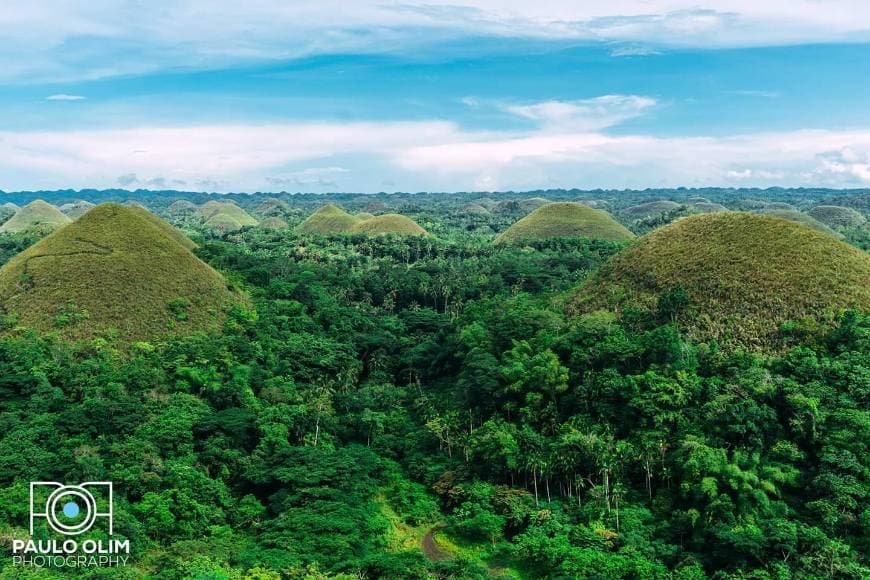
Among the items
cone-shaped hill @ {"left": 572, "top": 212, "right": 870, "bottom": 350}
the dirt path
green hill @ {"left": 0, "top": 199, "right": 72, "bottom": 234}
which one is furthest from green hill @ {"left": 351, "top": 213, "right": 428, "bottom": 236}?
the dirt path

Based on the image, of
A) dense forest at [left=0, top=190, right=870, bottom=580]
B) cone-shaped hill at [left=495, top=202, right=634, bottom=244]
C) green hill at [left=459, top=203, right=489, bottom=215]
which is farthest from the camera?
green hill at [left=459, top=203, right=489, bottom=215]

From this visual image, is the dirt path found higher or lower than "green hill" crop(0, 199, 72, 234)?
lower

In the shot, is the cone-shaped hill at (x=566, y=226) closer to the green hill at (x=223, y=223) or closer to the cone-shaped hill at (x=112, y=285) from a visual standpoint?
the cone-shaped hill at (x=112, y=285)

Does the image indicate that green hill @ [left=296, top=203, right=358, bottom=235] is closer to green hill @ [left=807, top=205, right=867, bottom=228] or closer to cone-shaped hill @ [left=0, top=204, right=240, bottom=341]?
cone-shaped hill @ [left=0, top=204, right=240, bottom=341]

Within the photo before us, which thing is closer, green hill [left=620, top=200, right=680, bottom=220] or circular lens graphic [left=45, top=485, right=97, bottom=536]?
circular lens graphic [left=45, top=485, right=97, bottom=536]

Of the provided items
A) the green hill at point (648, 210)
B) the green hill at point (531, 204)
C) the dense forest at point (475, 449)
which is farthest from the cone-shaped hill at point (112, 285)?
the green hill at point (531, 204)

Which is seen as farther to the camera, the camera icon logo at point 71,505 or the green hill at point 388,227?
the green hill at point 388,227
